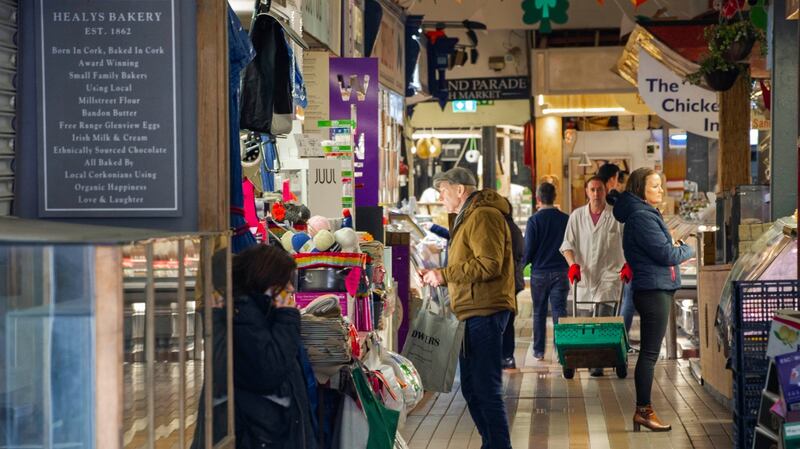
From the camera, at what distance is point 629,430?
26.9ft

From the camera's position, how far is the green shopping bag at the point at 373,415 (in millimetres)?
5125

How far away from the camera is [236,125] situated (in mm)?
4438

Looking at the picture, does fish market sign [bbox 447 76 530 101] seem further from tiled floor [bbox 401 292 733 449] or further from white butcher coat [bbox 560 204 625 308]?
tiled floor [bbox 401 292 733 449]

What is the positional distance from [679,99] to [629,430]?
5.12 meters

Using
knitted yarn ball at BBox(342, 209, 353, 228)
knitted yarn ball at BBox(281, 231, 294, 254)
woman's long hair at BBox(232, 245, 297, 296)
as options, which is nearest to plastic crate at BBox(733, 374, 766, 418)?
woman's long hair at BBox(232, 245, 297, 296)

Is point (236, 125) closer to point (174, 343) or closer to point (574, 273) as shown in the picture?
point (174, 343)

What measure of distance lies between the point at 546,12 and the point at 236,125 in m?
8.73

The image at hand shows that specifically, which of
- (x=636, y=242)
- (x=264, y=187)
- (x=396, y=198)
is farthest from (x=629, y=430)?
(x=396, y=198)

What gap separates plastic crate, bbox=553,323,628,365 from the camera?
1014 cm

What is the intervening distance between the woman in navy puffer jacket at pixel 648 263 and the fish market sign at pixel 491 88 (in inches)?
455

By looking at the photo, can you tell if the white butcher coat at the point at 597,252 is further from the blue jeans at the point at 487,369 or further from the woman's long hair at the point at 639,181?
the blue jeans at the point at 487,369

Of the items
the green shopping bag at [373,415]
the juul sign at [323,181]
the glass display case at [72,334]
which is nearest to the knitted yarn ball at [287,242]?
the juul sign at [323,181]

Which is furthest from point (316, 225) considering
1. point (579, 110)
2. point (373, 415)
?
point (579, 110)

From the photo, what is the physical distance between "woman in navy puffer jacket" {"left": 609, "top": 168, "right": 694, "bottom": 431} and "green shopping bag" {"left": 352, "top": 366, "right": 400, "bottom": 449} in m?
2.94
